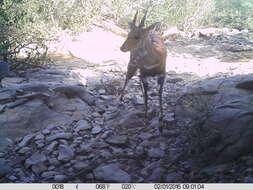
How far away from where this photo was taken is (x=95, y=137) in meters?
4.21

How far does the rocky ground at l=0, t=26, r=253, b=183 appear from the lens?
10.5 feet

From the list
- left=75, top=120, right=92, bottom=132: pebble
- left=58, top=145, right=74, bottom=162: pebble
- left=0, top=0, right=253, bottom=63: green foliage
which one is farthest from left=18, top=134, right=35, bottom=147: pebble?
left=0, top=0, right=253, bottom=63: green foliage

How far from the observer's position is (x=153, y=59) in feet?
13.7

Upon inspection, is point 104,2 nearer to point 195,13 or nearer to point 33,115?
point 195,13

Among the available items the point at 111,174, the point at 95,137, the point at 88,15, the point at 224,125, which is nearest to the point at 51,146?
the point at 95,137

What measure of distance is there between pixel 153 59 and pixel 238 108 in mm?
1446

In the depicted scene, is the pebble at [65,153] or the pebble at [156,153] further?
the pebble at [65,153]

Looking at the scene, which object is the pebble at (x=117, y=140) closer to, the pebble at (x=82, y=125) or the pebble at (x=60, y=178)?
the pebble at (x=82, y=125)

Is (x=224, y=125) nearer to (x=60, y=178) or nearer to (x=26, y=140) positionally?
(x=60, y=178)

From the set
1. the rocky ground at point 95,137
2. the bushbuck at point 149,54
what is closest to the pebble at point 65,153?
the rocky ground at point 95,137

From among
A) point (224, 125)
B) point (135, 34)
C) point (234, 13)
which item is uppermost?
point (234, 13)

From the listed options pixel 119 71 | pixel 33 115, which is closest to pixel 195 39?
pixel 119 71

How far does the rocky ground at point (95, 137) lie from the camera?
320 centimetres
